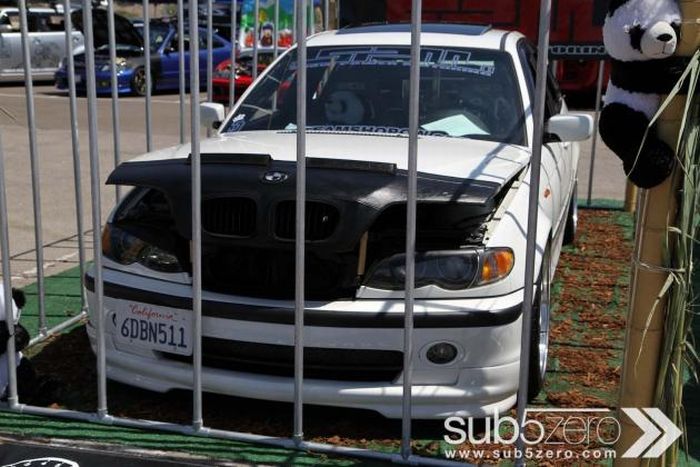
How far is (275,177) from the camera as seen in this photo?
11.7 feet

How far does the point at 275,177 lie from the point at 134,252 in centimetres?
81

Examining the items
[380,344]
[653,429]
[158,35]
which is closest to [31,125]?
[380,344]

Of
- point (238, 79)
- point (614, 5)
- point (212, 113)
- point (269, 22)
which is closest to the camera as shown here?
point (614, 5)

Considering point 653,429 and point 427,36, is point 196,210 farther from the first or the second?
point 427,36

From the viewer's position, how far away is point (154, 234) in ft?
12.7

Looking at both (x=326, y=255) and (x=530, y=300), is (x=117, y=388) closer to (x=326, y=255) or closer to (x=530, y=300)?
(x=326, y=255)

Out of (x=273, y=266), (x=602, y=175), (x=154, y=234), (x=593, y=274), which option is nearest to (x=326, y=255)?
(x=273, y=266)

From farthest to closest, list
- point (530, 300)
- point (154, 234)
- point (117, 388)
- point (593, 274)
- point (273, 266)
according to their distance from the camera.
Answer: point (593, 274)
point (117, 388)
point (154, 234)
point (273, 266)
point (530, 300)

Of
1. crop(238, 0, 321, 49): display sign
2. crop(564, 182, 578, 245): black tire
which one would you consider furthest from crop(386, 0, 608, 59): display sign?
crop(564, 182, 578, 245): black tire

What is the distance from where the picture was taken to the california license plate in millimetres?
3654

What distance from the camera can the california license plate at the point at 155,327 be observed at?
3654 millimetres

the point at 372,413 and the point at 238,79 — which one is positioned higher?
the point at 238,79

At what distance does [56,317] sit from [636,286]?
385 centimetres

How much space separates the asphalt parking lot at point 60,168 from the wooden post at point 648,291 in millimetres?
2689
